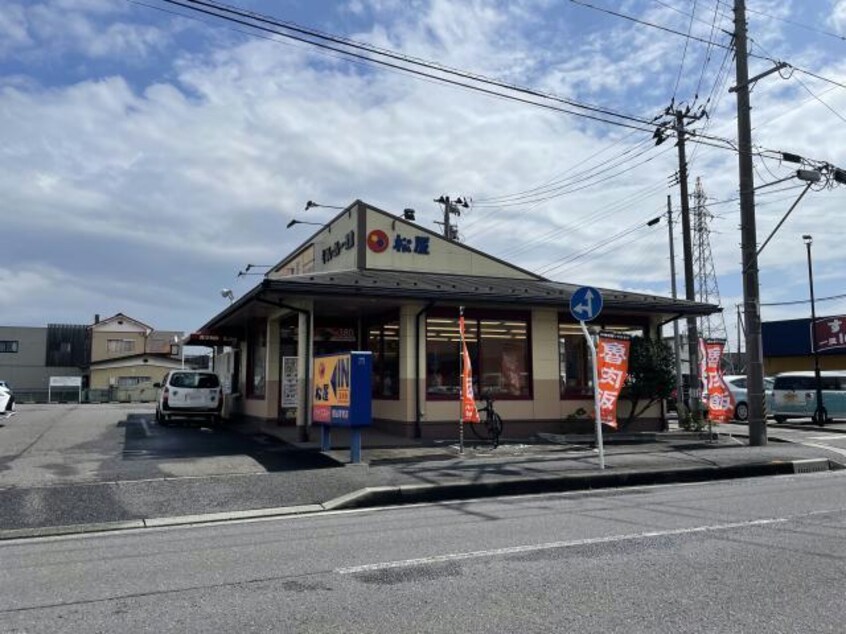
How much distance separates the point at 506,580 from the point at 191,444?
38.7ft

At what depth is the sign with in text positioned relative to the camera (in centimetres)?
1223

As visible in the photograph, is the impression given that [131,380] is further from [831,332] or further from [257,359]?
[831,332]

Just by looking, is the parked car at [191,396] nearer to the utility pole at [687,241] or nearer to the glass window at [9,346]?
the utility pole at [687,241]

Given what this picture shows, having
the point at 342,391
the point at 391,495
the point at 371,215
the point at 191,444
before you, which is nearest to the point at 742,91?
the point at 371,215

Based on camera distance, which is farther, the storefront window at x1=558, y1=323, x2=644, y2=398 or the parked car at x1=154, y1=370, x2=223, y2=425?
the parked car at x1=154, y1=370, x2=223, y2=425

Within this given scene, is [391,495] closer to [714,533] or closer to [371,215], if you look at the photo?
[714,533]

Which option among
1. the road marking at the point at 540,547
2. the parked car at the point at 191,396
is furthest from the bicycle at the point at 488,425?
the parked car at the point at 191,396

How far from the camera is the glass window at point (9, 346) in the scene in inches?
2739

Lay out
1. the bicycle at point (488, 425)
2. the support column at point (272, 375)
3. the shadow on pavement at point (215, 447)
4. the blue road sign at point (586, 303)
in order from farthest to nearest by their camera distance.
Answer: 1. the support column at point (272, 375)
2. the bicycle at point (488, 425)
3. the shadow on pavement at point (215, 447)
4. the blue road sign at point (586, 303)

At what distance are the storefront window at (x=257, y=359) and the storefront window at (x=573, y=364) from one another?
829cm

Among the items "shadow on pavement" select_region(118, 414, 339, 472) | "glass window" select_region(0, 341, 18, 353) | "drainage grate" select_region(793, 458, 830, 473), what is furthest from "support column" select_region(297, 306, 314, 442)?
"glass window" select_region(0, 341, 18, 353)

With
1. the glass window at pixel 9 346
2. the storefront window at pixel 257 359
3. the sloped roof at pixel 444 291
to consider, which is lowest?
the storefront window at pixel 257 359

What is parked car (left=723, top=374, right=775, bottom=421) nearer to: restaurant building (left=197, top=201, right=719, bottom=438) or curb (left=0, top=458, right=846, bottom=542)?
restaurant building (left=197, top=201, right=719, bottom=438)

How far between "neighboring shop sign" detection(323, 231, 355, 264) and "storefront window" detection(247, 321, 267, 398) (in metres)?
2.75
